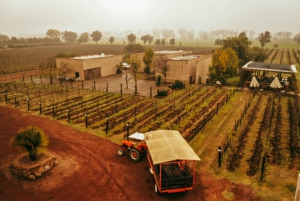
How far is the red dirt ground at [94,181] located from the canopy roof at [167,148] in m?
2.03

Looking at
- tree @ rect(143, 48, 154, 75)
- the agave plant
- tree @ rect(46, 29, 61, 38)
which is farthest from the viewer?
tree @ rect(46, 29, 61, 38)

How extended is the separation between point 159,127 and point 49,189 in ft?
33.9

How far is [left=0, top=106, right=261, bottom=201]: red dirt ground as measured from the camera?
11.4 m

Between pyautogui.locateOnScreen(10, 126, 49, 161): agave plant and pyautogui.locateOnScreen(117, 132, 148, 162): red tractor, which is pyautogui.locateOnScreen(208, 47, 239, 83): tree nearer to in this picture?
pyautogui.locateOnScreen(117, 132, 148, 162): red tractor

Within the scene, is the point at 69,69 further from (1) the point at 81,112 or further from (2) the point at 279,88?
(2) the point at 279,88

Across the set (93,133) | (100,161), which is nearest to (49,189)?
(100,161)

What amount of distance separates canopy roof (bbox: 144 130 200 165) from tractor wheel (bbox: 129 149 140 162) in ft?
4.98

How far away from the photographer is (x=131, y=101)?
27844mm

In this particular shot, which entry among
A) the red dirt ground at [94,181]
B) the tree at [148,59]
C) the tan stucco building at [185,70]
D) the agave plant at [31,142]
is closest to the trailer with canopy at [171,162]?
the red dirt ground at [94,181]

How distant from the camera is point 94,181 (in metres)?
12.5

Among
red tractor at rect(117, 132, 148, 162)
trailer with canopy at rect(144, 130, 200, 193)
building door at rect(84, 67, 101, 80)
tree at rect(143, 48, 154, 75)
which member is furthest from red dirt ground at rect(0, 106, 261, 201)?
tree at rect(143, 48, 154, 75)

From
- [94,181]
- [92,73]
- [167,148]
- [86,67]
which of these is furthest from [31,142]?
[92,73]

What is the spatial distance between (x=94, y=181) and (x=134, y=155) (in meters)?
3.07

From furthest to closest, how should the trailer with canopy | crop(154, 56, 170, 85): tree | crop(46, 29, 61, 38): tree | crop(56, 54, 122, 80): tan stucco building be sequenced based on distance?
crop(46, 29, 61, 38): tree < crop(56, 54, 122, 80): tan stucco building < crop(154, 56, 170, 85): tree < the trailer with canopy
